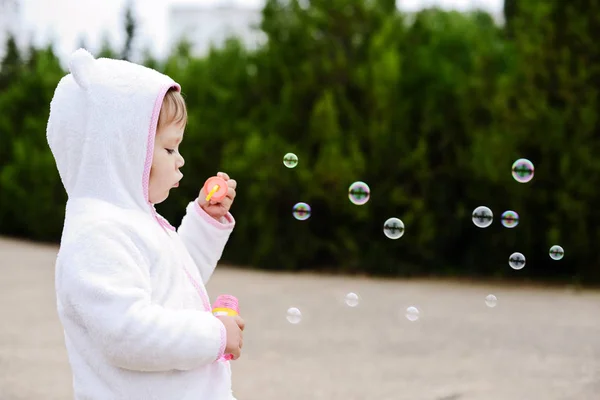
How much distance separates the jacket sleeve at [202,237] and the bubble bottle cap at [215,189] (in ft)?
0.23

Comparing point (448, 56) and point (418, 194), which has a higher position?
point (448, 56)

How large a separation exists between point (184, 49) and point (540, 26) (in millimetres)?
4994

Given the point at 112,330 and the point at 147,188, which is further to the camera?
the point at 147,188

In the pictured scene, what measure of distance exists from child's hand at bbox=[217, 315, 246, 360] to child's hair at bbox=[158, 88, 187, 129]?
19.1 inches

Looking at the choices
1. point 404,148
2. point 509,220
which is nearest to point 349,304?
point 509,220

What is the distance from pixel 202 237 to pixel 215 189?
0.48 ft

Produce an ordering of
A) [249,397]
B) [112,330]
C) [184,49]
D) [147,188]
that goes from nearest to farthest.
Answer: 1. [112,330]
2. [147,188]
3. [249,397]
4. [184,49]

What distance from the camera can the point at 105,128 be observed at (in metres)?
1.99

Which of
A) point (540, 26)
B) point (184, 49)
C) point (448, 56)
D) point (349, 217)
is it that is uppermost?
point (540, 26)

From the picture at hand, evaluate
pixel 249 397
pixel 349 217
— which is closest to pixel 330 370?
pixel 249 397

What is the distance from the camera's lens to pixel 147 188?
6.74 ft

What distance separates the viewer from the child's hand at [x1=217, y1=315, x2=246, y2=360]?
2006mm

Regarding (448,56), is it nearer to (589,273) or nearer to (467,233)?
(467,233)

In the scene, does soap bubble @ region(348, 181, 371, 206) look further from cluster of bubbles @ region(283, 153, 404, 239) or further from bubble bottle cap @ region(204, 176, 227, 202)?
bubble bottle cap @ region(204, 176, 227, 202)
